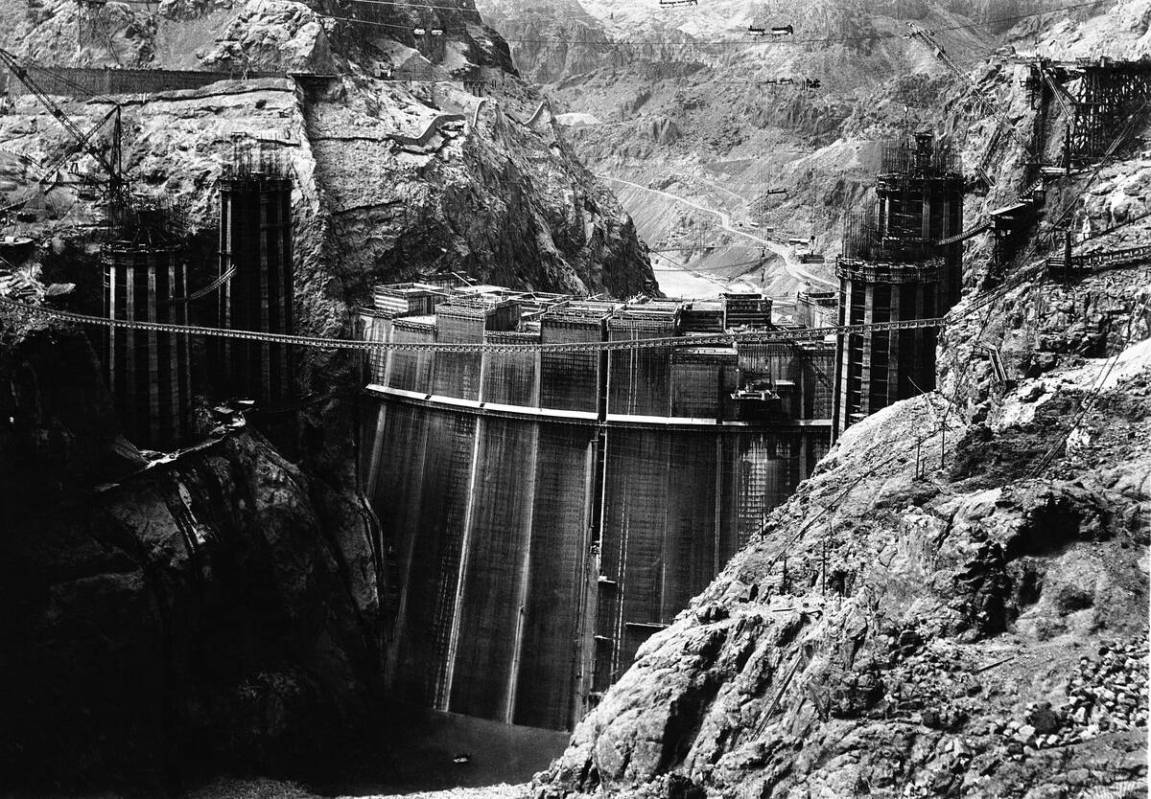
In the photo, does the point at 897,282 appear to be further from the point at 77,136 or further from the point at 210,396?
the point at 77,136

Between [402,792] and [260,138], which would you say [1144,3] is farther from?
[402,792]

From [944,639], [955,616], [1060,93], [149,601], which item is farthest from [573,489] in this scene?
[944,639]

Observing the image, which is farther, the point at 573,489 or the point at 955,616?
the point at 573,489

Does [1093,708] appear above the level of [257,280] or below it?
below

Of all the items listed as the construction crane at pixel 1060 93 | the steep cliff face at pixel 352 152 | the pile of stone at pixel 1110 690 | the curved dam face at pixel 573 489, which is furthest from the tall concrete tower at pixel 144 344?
the pile of stone at pixel 1110 690

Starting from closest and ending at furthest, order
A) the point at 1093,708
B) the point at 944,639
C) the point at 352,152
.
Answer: the point at 1093,708 → the point at 944,639 → the point at 352,152

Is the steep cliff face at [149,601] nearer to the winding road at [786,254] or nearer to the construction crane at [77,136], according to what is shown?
the construction crane at [77,136]
